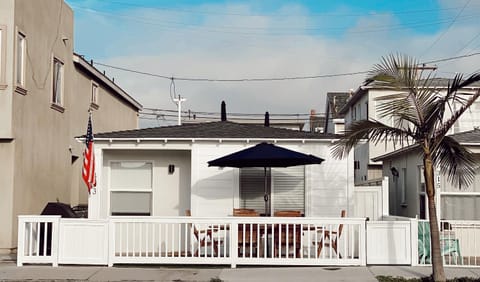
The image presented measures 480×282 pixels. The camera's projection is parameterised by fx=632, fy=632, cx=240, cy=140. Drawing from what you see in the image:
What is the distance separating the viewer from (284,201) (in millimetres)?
14398

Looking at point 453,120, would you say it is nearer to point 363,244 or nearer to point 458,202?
point 363,244

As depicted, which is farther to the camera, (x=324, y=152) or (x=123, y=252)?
(x=324, y=152)

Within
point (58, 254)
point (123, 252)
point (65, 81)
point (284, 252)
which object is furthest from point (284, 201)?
point (65, 81)

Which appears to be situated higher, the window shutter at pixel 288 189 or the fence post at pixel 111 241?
the window shutter at pixel 288 189

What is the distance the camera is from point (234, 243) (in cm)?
1204

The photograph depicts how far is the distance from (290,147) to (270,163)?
184 centimetres

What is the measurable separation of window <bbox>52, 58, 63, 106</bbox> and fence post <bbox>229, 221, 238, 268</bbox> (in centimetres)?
803

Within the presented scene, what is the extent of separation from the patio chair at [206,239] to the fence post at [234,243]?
34 cm

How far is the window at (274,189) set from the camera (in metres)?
14.4

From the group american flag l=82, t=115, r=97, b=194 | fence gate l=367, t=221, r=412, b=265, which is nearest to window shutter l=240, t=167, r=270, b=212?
fence gate l=367, t=221, r=412, b=265

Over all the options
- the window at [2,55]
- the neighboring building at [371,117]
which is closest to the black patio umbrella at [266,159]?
the window at [2,55]

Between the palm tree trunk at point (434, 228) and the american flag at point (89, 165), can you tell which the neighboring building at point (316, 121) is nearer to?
the american flag at point (89, 165)

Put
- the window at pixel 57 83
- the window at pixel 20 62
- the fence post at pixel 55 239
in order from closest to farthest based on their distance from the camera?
the fence post at pixel 55 239
the window at pixel 20 62
the window at pixel 57 83

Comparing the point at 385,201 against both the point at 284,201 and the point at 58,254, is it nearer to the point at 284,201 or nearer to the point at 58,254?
the point at 284,201
